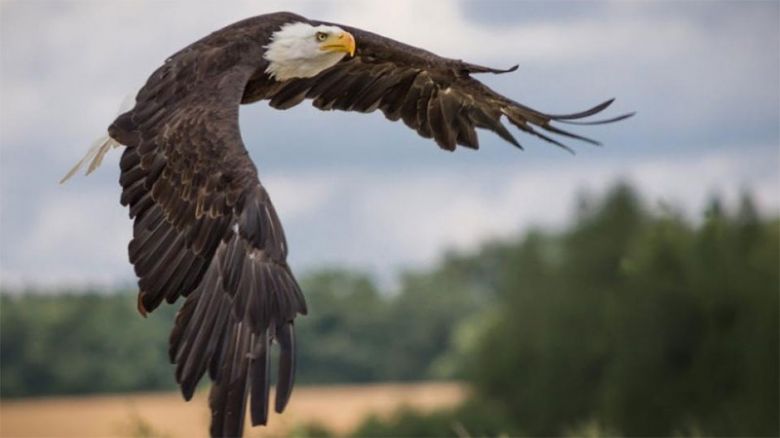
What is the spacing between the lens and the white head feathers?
9.23 meters

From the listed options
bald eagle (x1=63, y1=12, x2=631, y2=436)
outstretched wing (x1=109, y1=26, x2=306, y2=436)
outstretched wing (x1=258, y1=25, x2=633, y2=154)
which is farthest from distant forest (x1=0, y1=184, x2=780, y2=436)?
outstretched wing (x1=109, y1=26, x2=306, y2=436)

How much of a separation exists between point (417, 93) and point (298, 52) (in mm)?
1230

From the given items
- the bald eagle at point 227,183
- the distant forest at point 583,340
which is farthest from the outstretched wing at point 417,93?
the distant forest at point 583,340

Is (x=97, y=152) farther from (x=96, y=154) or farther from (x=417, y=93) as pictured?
(x=417, y=93)

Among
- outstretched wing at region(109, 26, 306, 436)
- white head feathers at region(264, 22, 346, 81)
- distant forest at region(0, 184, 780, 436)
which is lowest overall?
distant forest at region(0, 184, 780, 436)

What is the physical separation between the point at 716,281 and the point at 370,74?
19848 mm

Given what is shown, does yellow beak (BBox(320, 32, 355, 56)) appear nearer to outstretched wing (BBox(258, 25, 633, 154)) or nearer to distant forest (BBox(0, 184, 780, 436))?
outstretched wing (BBox(258, 25, 633, 154))

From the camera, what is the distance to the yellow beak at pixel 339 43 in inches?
369

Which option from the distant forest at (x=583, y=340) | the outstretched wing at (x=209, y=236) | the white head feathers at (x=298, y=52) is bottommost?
the distant forest at (x=583, y=340)

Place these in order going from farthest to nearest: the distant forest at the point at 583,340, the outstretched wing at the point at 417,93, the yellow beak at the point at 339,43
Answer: the distant forest at the point at 583,340
the outstretched wing at the point at 417,93
the yellow beak at the point at 339,43

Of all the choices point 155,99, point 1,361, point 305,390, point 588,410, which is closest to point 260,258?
point 155,99

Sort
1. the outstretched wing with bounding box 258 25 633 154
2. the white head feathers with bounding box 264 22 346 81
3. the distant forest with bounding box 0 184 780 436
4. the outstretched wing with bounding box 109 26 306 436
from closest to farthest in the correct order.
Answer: the outstretched wing with bounding box 109 26 306 436, the white head feathers with bounding box 264 22 346 81, the outstretched wing with bounding box 258 25 633 154, the distant forest with bounding box 0 184 780 436

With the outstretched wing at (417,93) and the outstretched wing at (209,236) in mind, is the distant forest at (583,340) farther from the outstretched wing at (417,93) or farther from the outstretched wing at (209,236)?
the outstretched wing at (209,236)

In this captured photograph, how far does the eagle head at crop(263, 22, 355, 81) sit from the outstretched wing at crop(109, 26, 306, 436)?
0.35 metres
